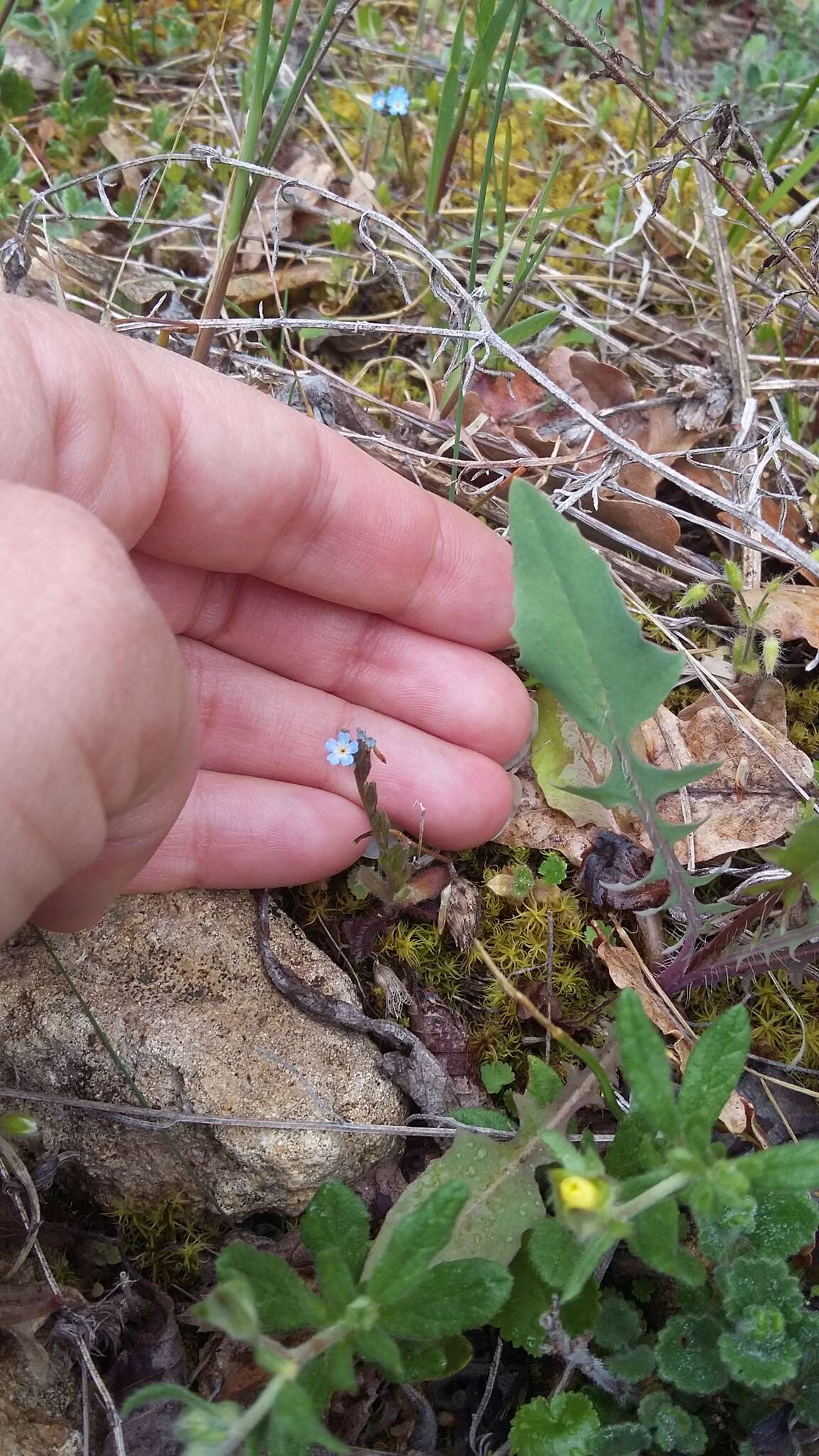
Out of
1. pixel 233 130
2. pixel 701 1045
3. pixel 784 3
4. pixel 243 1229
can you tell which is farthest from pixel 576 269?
pixel 243 1229

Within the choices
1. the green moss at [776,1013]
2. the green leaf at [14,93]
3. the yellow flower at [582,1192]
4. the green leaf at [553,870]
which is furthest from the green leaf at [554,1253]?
the green leaf at [14,93]

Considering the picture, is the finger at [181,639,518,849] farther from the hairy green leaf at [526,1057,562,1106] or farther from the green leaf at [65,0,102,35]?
the green leaf at [65,0,102,35]

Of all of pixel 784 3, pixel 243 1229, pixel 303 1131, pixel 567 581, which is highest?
pixel 784 3

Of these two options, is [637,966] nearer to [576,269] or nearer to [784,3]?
[576,269]

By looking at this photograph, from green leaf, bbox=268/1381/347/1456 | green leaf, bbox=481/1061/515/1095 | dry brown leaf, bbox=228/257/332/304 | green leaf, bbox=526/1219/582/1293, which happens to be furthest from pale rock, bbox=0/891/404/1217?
dry brown leaf, bbox=228/257/332/304

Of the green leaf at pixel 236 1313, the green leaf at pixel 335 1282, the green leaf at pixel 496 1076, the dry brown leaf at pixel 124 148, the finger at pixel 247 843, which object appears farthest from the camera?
the dry brown leaf at pixel 124 148

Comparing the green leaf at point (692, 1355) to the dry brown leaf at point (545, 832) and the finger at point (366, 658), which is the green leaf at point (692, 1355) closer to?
the dry brown leaf at point (545, 832)
